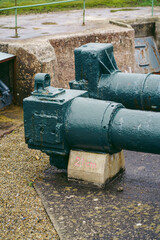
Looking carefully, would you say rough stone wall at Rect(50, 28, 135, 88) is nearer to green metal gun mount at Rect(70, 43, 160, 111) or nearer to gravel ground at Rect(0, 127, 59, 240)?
gravel ground at Rect(0, 127, 59, 240)

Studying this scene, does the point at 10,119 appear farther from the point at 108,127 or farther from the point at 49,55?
the point at 108,127

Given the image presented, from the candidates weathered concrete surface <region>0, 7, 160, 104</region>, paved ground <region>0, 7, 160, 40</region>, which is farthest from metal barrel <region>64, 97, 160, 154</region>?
paved ground <region>0, 7, 160, 40</region>

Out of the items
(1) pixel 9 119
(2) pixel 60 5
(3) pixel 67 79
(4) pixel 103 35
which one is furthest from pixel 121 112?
(2) pixel 60 5

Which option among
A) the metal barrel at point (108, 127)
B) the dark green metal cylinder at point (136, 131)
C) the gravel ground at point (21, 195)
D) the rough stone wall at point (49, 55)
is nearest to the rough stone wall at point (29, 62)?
the rough stone wall at point (49, 55)

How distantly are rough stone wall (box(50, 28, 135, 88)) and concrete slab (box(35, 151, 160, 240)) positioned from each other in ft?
11.9

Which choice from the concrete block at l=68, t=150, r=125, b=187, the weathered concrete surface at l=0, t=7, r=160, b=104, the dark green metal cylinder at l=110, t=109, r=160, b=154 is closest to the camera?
the dark green metal cylinder at l=110, t=109, r=160, b=154

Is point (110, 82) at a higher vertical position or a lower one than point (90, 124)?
higher

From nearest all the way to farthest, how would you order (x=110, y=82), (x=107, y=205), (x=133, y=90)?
1. (x=107, y=205)
2. (x=133, y=90)
3. (x=110, y=82)

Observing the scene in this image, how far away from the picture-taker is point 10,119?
7660mm

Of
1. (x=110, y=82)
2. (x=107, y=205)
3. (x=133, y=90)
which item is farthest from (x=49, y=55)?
(x=107, y=205)

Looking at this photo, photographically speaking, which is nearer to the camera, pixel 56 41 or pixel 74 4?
pixel 56 41

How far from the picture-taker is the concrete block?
16.1 feet

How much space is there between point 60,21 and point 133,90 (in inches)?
259

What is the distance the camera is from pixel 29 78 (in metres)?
8.09
